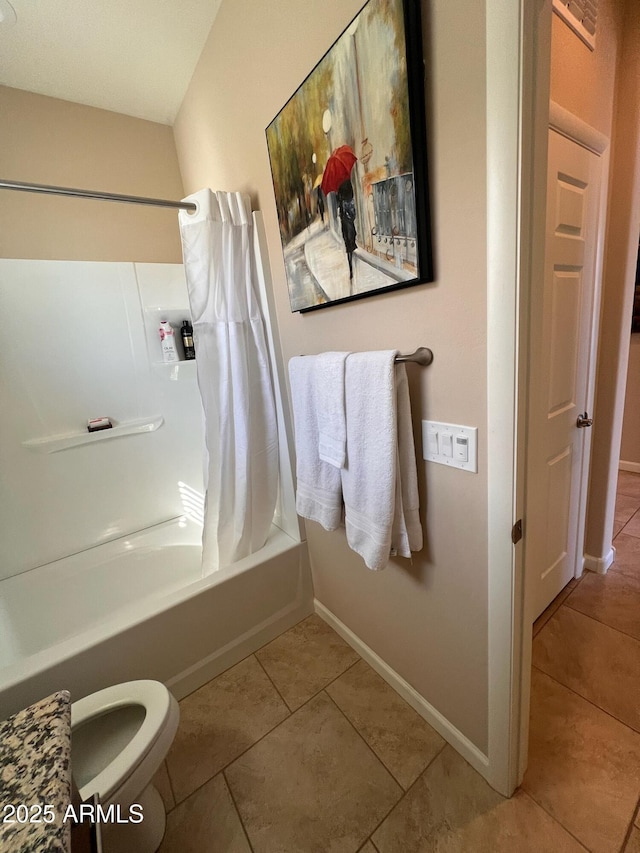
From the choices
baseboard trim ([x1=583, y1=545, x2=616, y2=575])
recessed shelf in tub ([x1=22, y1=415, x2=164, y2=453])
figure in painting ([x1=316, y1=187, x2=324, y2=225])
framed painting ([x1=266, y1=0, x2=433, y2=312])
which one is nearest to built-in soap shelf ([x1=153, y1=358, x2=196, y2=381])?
recessed shelf in tub ([x1=22, y1=415, x2=164, y2=453])

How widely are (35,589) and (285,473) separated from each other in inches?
53.6

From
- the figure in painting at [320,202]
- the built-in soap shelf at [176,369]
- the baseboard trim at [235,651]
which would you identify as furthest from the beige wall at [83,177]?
the baseboard trim at [235,651]

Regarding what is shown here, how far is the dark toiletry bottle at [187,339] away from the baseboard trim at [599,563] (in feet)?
8.17

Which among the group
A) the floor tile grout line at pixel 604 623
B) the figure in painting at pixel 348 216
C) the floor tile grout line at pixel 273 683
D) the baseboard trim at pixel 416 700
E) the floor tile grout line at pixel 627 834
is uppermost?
the figure in painting at pixel 348 216

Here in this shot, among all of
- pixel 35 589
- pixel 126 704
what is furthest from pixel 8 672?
pixel 35 589

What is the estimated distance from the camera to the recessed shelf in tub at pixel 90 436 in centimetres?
174

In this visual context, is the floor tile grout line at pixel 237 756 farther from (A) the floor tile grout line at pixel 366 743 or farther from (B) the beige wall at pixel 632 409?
(B) the beige wall at pixel 632 409

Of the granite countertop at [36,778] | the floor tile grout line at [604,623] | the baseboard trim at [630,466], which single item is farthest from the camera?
the baseboard trim at [630,466]

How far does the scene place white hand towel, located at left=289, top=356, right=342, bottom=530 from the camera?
1201mm

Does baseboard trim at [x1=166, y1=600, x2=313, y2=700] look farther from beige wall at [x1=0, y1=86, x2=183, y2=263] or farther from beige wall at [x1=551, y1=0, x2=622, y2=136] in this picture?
beige wall at [x1=551, y1=0, x2=622, y2=136]

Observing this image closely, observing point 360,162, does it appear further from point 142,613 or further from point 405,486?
point 142,613

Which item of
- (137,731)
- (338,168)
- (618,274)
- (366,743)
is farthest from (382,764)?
(618,274)

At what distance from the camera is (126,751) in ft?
2.95

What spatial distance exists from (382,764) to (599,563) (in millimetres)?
1534
